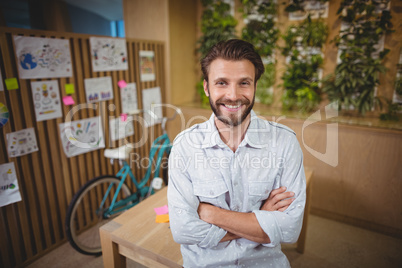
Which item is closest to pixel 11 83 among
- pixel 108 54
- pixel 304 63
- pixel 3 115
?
pixel 3 115

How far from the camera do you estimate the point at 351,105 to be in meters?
2.89

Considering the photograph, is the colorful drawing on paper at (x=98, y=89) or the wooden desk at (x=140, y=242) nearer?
the wooden desk at (x=140, y=242)

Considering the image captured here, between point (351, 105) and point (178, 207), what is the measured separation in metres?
2.61

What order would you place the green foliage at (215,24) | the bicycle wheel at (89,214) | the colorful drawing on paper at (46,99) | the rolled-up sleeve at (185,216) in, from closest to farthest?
1. the rolled-up sleeve at (185,216)
2. the colorful drawing on paper at (46,99)
3. the bicycle wheel at (89,214)
4. the green foliage at (215,24)

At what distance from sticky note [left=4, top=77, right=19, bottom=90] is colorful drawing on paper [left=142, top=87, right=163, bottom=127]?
134 cm

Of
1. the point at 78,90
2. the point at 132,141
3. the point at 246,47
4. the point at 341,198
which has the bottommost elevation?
the point at 341,198

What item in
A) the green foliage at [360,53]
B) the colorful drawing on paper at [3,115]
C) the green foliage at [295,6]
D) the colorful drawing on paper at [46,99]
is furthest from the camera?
the green foliage at [295,6]

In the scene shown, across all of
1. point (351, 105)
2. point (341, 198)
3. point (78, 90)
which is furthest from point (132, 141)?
point (351, 105)

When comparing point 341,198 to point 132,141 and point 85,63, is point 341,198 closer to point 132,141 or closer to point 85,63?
point 132,141

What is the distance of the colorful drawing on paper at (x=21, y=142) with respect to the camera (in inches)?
73.7

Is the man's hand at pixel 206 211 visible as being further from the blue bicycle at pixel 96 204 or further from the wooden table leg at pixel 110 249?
the blue bicycle at pixel 96 204

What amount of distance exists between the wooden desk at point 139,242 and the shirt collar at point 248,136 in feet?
1.73

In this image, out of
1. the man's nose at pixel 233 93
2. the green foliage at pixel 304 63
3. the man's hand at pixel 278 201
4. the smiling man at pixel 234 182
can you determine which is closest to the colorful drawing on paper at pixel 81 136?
the smiling man at pixel 234 182

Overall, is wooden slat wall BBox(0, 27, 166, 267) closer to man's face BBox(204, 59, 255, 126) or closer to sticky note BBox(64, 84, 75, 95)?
sticky note BBox(64, 84, 75, 95)
